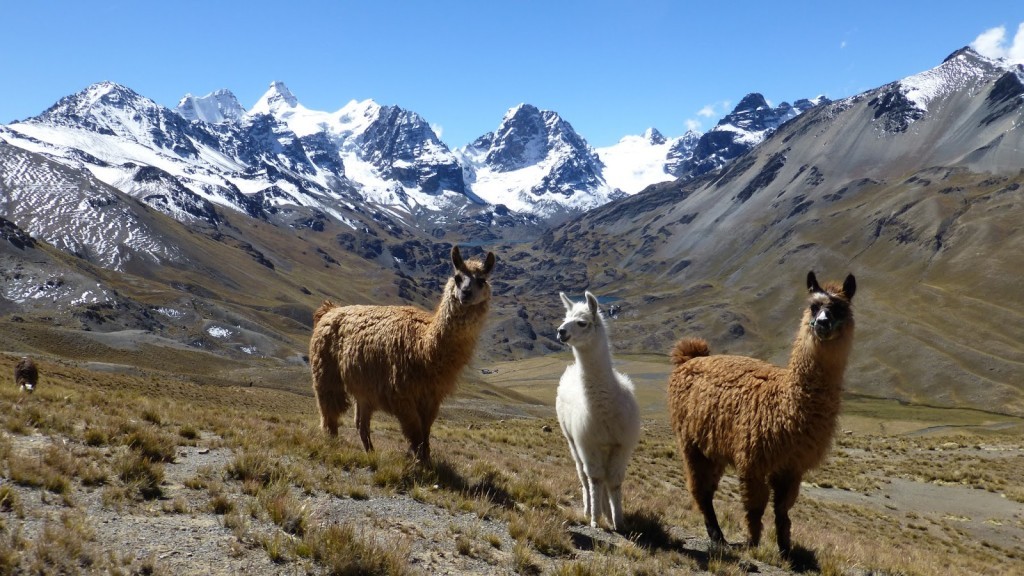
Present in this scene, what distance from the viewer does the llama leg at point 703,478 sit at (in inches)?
372

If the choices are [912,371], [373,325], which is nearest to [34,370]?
[373,325]

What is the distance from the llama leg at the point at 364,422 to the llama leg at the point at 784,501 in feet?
20.2

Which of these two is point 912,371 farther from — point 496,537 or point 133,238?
point 133,238

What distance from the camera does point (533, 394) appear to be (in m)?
130

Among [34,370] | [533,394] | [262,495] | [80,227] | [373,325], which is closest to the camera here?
[262,495]

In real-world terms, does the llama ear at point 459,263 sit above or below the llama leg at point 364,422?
above

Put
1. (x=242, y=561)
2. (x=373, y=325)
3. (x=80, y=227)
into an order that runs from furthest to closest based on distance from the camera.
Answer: (x=80, y=227), (x=373, y=325), (x=242, y=561)

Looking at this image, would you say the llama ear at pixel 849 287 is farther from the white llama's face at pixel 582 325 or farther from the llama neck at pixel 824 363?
the white llama's face at pixel 582 325

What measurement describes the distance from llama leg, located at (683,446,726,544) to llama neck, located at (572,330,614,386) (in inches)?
86.0

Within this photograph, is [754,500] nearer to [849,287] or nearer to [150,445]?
[849,287]

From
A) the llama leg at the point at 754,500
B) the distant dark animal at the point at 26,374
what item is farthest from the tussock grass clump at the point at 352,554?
the distant dark animal at the point at 26,374

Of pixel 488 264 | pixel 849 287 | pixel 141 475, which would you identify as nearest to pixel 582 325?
pixel 488 264

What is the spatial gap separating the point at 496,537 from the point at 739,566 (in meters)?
3.25

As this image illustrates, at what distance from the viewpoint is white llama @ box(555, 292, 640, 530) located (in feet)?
28.1
